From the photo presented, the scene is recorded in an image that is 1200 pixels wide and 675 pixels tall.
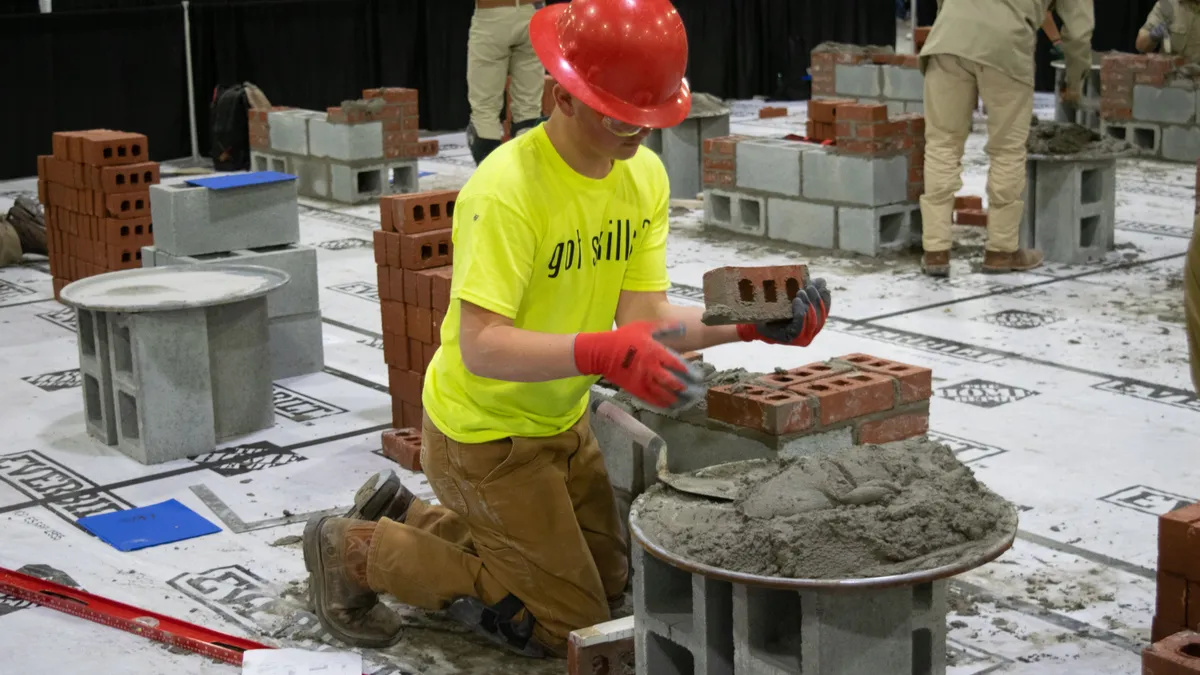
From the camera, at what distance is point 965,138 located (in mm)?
8234

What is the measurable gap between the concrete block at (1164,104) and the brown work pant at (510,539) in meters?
9.84

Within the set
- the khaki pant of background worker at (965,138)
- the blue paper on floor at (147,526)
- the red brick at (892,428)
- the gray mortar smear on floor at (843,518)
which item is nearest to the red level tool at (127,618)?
the blue paper on floor at (147,526)

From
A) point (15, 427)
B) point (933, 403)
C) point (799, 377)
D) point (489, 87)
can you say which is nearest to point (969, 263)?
point (933, 403)

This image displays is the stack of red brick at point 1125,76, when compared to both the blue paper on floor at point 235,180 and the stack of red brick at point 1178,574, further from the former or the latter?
the stack of red brick at point 1178,574

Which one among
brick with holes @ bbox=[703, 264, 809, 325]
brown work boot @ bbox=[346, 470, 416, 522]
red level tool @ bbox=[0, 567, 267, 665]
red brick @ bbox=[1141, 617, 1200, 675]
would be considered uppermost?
brick with holes @ bbox=[703, 264, 809, 325]

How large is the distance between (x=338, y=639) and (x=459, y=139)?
11.7 m

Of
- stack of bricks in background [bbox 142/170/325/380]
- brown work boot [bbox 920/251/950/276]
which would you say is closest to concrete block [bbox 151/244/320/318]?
stack of bricks in background [bbox 142/170/325/380]

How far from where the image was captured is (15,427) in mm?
6203

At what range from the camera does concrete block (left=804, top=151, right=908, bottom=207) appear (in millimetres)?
9031

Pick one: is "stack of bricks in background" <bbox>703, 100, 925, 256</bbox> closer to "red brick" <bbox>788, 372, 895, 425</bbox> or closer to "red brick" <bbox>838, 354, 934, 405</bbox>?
"red brick" <bbox>838, 354, 934, 405</bbox>

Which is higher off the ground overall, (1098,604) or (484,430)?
(484,430)

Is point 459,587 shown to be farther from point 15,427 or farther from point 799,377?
point 15,427

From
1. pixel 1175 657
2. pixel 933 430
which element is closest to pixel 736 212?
pixel 933 430

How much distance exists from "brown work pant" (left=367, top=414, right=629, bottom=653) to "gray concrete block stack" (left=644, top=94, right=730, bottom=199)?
295 inches
